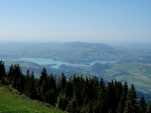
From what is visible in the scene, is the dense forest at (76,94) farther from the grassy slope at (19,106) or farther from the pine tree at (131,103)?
the grassy slope at (19,106)

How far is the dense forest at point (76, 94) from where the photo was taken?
103 m

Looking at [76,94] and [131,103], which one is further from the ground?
[131,103]

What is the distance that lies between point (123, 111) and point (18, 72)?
40856mm

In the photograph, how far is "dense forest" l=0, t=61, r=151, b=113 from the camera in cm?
10306

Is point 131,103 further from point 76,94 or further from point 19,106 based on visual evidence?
point 19,106

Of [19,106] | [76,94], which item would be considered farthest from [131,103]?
[19,106]

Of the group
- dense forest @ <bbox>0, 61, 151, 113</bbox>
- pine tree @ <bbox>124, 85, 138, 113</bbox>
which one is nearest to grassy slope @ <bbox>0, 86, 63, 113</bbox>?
pine tree @ <bbox>124, 85, 138, 113</bbox>

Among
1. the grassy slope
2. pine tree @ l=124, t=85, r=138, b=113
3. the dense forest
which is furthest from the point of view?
the dense forest

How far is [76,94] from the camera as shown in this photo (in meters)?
112

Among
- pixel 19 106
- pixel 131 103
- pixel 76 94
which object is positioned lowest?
pixel 76 94

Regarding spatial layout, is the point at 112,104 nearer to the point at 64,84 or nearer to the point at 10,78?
the point at 64,84

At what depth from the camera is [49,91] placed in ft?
367

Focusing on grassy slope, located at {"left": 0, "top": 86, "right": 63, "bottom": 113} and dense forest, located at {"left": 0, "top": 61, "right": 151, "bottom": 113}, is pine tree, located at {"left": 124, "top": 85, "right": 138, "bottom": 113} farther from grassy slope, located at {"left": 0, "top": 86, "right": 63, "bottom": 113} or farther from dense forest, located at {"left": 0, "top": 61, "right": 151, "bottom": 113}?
grassy slope, located at {"left": 0, "top": 86, "right": 63, "bottom": 113}

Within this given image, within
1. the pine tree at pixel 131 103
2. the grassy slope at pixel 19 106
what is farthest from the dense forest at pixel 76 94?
the grassy slope at pixel 19 106
